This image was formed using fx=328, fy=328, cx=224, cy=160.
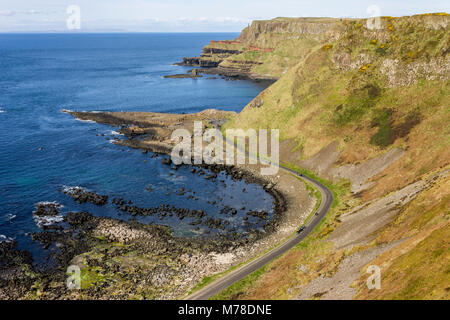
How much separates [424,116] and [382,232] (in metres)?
46.4

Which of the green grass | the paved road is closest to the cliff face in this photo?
the green grass

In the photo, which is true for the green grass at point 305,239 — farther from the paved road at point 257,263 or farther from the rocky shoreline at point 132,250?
the rocky shoreline at point 132,250

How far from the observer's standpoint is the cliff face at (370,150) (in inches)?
1670

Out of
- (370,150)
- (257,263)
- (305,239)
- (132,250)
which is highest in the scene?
(370,150)

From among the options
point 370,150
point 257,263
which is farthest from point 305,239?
point 370,150

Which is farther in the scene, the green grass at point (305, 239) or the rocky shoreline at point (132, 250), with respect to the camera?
the rocky shoreline at point (132, 250)

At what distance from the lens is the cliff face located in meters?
42.4

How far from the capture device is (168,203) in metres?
79.4

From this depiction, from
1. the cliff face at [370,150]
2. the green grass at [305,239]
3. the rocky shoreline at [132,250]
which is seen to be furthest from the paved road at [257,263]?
the rocky shoreline at [132,250]

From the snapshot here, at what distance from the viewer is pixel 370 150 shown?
84.4m

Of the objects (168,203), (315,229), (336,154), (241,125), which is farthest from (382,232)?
(241,125)

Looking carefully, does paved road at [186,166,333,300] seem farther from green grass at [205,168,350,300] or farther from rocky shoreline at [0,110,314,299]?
rocky shoreline at [0,110,314,299]

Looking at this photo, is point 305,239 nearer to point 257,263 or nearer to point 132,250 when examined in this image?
point 257,263

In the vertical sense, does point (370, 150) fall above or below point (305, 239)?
above
